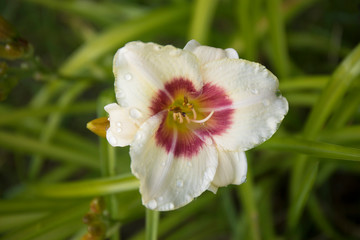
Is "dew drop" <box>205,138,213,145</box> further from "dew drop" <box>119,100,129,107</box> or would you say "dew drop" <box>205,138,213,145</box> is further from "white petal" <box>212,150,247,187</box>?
"dew drop" <box>119,100,129,107</box>

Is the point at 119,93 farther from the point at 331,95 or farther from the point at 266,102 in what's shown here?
the point at 331,95

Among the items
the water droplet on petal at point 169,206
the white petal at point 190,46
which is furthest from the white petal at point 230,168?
the white petal at point 190,46

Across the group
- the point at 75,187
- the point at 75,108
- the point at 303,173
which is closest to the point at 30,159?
the point at 75,108

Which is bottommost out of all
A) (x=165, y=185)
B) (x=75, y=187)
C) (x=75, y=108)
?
(x=165, y=185)

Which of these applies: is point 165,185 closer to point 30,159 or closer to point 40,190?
point 40,190

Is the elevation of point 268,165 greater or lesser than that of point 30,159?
lesser

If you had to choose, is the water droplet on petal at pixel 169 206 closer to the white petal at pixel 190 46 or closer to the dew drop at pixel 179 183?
the dew drop at pixel 179 183

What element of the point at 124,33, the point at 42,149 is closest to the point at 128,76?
the point at 124,33
